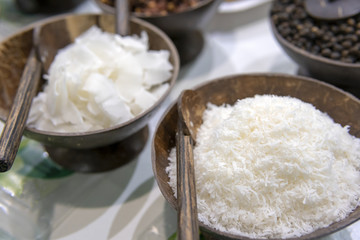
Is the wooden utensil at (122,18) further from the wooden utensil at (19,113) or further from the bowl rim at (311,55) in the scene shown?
the bowl rim at (311,55)

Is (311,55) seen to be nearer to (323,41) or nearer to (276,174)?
(323,41)

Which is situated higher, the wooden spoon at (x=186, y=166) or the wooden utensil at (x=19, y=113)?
the wooden utensil at (x=19, y=113)

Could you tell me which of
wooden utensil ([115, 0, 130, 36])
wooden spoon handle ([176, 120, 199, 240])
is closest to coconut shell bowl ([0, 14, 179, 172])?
wooden utensil ([115, 0, 130, 36])

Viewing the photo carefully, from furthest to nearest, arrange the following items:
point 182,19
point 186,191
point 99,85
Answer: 1. point 182,19
2. point 99,85
3. point 186,191

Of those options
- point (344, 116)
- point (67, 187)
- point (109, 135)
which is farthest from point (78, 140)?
point (344, 116)

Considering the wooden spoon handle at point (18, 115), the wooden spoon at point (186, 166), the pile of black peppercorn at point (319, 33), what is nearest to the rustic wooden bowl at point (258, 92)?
the wooden spoon at point (186, 166)

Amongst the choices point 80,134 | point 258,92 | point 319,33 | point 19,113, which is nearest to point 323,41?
point 319,33

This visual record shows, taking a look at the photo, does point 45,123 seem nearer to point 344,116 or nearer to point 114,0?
point 114,0

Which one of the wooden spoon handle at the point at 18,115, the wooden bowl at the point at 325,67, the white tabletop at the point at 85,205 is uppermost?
the wooden spoon handle at the point at 18,115
